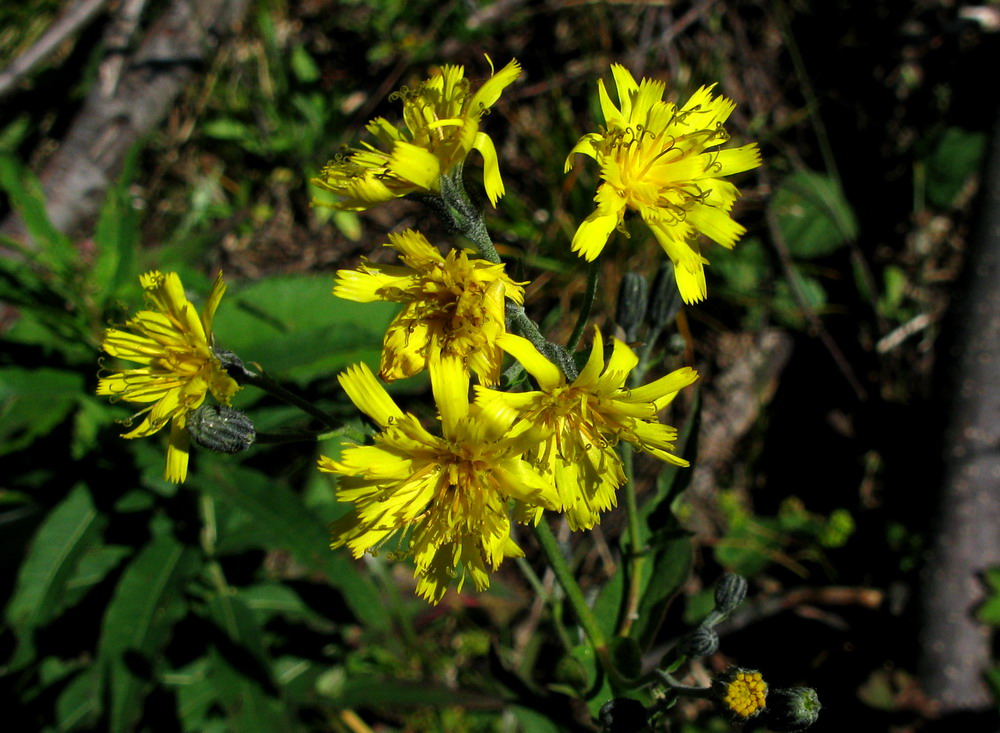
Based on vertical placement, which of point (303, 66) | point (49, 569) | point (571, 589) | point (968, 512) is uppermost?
point (303, 66)

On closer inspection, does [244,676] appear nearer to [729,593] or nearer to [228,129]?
[729,593]

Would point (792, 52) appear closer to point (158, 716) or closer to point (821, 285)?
point (821, 285)

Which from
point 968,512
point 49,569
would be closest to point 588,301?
point 49,569

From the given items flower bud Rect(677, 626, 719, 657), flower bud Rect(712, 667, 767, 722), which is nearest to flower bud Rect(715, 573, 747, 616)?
flower bud Rect(677, 626, 719, 657)

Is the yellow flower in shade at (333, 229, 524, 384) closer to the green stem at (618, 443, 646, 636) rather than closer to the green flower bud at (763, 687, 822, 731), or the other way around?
the green stem at (618, 443, 646, 636)

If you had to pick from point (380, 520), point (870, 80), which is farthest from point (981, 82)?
point (380, 520)
